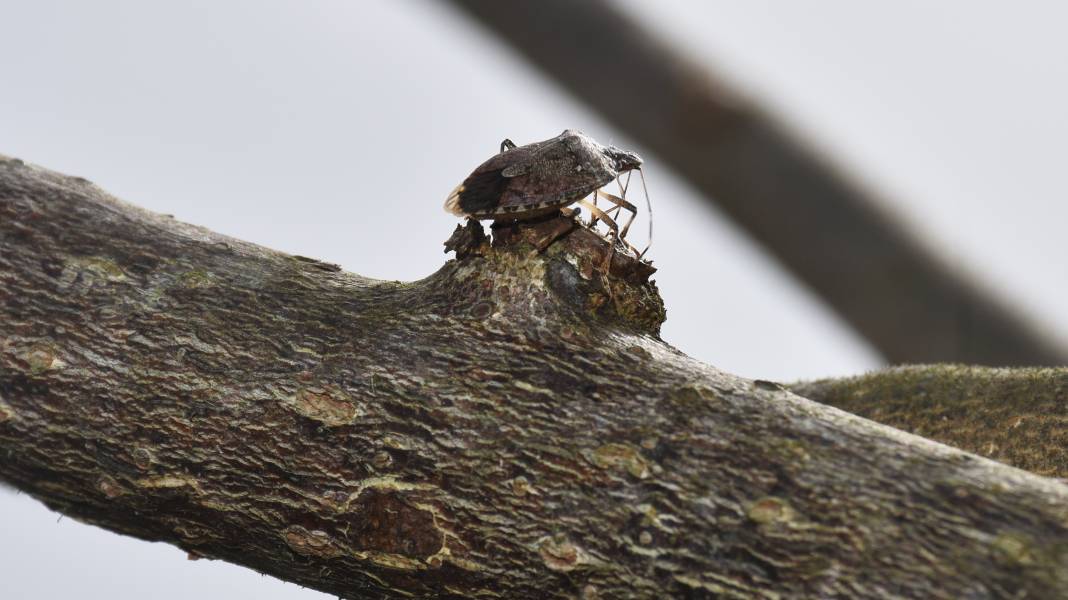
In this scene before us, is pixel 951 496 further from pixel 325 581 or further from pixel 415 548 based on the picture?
pixel 325 581

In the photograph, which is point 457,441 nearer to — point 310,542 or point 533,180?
point 310,542

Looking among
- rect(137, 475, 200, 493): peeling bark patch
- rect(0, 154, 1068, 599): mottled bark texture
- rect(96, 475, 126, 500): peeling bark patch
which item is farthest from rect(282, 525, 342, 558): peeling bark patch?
rect(96, 475, 126, 500): peeling bark patch

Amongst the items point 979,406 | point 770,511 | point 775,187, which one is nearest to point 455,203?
point 770,511

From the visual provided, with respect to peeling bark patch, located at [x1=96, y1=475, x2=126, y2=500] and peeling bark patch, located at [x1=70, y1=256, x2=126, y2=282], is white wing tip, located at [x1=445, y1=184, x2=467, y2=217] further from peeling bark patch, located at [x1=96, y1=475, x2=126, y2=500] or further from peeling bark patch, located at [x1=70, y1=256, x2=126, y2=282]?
peeling bark patch, located at [x1=96, y1=475, x2=126, y2=500]

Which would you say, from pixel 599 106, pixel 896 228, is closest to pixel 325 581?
pixel 599 106

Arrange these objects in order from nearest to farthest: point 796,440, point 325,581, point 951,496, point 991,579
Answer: point 991,579 < point 951,496 < point 796,440 < point 325,581

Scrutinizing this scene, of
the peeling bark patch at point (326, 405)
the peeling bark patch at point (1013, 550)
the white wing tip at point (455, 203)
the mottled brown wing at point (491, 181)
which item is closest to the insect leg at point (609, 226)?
the mottled brown wing at point (491, 181)
